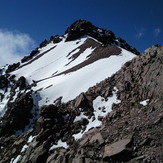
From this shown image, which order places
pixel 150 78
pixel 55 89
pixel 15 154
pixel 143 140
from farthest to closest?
pixel 55 89, pixel 15 154, pixel 150 78, pixel 143 140

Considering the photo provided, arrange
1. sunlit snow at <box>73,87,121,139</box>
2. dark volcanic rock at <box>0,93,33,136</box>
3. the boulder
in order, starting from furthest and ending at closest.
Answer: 1. dark volcanic rock at <box>0,93,33,136</box>
2. sunlit snow at <box>73,87,121,139</box>
3. the boulder

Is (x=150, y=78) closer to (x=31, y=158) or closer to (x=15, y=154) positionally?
(x=31, y=158)

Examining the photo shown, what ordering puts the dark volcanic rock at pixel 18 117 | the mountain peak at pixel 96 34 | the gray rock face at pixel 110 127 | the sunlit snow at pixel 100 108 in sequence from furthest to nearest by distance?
1. the mountain peak at pixel 96 34
2. the dark volcanic rock at pixel 18 117
3. the sunlit snow at pixel 100 108
4. the gray rock face at pixel 110 127

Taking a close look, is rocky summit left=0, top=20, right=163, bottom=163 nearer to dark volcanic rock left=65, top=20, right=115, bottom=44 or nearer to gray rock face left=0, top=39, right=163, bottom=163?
gray rock face left=0, top=39, right=163, bottom=163

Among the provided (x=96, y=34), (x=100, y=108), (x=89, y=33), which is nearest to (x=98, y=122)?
(x=100, y=108)

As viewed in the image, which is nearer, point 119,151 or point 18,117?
point 119,151

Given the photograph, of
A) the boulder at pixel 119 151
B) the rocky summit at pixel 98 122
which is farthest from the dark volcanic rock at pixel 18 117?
the boulder at pixel 119 151

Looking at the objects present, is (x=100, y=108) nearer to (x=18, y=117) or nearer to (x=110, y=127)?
(x=110, y=127)

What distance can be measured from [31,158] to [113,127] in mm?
8652

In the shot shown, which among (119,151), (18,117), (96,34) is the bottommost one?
(119,151)

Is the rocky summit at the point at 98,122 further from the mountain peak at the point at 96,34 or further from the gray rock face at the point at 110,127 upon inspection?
the mountain peak at the point at 96,34

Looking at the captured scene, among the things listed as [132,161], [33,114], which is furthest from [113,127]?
[33,114]

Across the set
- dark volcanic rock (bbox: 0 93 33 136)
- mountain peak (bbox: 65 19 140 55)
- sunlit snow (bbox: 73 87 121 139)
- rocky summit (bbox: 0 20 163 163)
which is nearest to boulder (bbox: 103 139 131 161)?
rocky summit (bbox: 0 20 163 163)

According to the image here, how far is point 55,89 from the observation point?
2969cm
